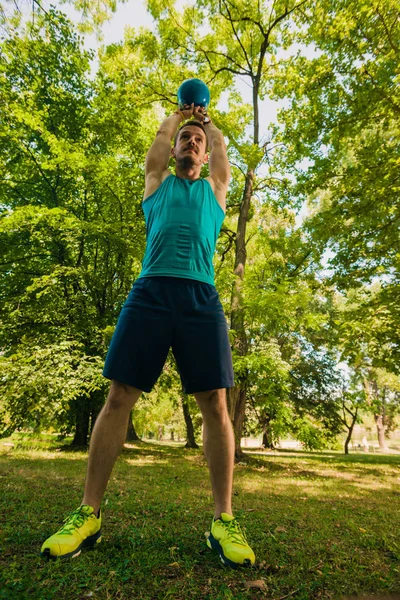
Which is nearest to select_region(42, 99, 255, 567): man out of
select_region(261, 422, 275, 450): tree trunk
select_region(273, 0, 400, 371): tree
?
select_region(273, 0, 400, 371): tree

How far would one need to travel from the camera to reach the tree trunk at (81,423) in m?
9.26

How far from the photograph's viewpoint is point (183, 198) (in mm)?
2191

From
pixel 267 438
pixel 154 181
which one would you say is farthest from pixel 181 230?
pixel 267 438

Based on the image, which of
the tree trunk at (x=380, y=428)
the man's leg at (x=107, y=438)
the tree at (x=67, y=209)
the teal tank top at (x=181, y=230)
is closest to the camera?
the man's leg at (x=107, y=438)

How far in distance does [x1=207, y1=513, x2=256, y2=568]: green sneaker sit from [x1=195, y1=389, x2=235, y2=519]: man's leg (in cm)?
8

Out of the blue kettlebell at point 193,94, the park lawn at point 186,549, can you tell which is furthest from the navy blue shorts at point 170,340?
the blue kettlebell at point 193,94

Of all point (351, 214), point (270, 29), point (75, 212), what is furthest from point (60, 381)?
point (270, 29)

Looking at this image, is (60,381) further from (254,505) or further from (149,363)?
(149,363)

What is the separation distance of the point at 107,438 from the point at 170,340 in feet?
2.13

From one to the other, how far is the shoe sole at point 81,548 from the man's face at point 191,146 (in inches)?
93.0

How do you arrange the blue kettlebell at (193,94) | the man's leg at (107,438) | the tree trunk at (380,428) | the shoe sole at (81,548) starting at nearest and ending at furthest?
the shoe sole at (81,548), the man's leg at (107,438), the blue kettlebell at (193,94), the tree trunk at (380,428)

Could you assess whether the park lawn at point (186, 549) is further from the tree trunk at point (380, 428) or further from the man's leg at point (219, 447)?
the tree trunk at point (380, 428)

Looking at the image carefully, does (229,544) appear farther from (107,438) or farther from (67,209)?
(67,209)

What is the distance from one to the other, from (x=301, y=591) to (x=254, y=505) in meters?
2.02
